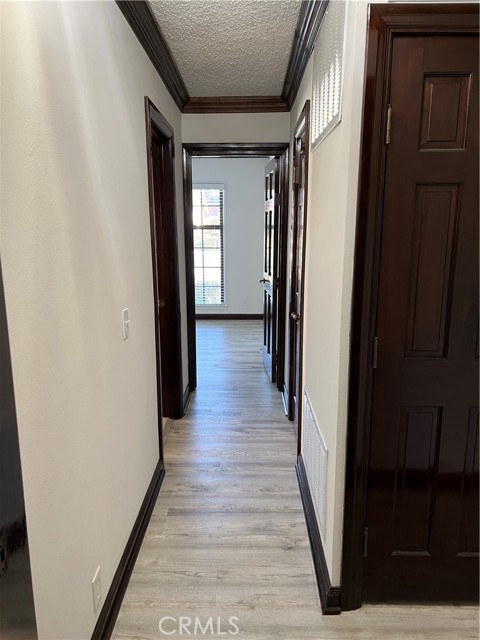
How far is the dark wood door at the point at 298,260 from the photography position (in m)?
2.59

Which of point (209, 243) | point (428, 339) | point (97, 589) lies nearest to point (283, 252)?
point (428, 339)

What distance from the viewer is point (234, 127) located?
356cm

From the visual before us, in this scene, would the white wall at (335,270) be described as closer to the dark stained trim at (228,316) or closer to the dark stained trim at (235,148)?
the dark stained trim at (235,148)

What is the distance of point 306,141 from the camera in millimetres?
2484

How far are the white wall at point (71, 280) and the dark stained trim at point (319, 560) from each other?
0.87 metres

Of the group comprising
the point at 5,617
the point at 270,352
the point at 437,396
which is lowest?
the point at 270,352

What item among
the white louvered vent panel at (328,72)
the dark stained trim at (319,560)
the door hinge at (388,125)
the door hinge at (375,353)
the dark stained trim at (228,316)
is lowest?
the dark stained trim at (319,560)

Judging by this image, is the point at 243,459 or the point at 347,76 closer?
the point at 347,76

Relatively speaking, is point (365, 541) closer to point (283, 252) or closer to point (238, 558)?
point (238, 558)

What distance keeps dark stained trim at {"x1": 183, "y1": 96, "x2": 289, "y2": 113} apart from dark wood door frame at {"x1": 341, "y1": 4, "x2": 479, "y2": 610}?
90.9 inches

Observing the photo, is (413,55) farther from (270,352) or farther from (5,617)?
(270,352)

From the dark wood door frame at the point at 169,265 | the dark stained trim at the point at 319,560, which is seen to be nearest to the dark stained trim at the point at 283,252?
the dark wood door frame at the point at 169,265

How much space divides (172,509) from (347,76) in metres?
2.23

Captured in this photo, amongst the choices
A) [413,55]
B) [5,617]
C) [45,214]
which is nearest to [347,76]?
[413,55]
